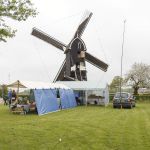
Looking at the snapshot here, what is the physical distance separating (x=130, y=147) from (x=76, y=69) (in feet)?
127

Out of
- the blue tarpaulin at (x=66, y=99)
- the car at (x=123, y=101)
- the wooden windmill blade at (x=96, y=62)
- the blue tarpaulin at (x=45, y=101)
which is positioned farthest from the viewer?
the wooden windmill blade at (x=96, y=62)

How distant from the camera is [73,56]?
172 feet

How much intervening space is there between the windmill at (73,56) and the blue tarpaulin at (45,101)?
57.7ft

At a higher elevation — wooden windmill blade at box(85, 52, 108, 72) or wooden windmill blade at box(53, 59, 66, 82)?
wooden windmill blade at box(85, 52, 108, 72)

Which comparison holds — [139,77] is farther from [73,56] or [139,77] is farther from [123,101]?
[123,101]

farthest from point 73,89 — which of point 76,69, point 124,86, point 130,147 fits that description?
point 124,86

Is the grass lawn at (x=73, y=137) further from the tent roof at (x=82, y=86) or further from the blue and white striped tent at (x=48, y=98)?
the tent roof at (x=82, y=86)

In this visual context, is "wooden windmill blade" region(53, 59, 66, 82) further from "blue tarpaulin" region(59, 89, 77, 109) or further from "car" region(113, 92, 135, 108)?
"car" region(113, 92, 135, 108)

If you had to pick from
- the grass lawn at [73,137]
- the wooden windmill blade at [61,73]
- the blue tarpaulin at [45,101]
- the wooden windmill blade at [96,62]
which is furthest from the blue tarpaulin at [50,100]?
the wooden windmill blade at [96,62]

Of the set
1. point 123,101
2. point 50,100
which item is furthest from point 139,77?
point 50,100

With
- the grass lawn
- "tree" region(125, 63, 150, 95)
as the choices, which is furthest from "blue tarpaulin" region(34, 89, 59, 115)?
"tree" region(125, 63, 150, 95)

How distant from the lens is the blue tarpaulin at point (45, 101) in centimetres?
2988

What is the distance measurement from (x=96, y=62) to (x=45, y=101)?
83.3ft

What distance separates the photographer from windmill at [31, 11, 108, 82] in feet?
171
